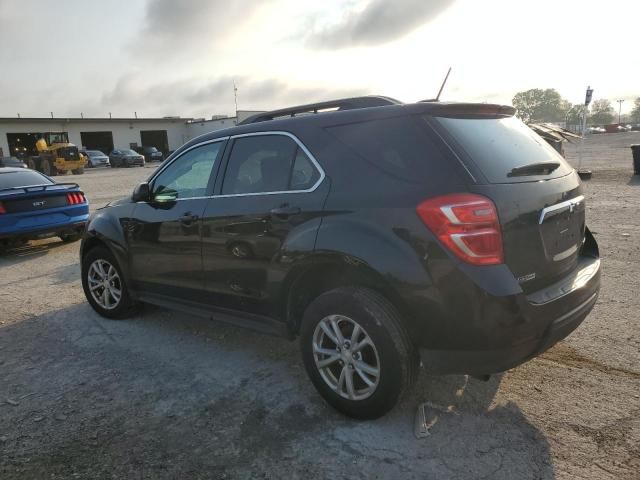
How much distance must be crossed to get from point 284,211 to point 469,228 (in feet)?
3.81

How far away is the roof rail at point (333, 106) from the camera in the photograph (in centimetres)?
334

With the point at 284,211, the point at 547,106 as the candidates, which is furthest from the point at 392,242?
the point at 547,106

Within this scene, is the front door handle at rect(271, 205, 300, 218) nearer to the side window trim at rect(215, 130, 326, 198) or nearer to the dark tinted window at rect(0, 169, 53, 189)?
the side window trim at rect(215, 130, 326, 198)

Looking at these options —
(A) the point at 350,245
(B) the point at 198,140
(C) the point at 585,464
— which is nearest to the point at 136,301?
(B) the point at 198,140

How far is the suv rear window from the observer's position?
2.62 meters

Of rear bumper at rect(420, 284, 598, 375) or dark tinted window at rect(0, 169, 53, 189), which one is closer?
rear bumper at rect(420, 284, 598, 375)

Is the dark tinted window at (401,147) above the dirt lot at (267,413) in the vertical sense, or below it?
above

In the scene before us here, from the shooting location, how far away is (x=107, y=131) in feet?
186

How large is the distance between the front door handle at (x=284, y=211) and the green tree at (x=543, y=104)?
120 metres

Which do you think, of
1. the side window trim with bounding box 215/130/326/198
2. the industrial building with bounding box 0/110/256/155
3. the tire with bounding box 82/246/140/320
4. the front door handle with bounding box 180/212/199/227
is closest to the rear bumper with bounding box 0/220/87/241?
the tire with bounding box 82/246/140/320

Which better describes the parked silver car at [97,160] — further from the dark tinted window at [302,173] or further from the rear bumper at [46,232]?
the dark tinted window at [302,173]

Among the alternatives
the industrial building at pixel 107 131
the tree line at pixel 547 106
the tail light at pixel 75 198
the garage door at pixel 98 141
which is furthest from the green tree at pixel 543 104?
the tail light at pixel 75 198

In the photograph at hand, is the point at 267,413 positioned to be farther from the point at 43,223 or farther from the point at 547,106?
the point at 547,106

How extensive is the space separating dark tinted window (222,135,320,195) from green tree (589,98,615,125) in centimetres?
14634
